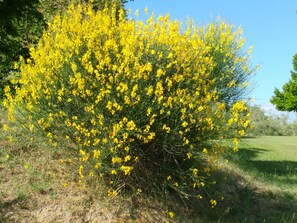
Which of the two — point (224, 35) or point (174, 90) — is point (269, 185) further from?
point (174, 90)

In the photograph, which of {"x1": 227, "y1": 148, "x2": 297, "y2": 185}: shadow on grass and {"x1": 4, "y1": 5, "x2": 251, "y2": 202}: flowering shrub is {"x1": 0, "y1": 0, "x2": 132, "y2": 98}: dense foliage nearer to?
{"x1": 4, "y1": 5, "x2": 251, "y2": 202}: flowering shrub

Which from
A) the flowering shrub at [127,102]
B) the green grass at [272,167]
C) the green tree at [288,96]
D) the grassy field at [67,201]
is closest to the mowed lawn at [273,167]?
the green grass at [272,167]

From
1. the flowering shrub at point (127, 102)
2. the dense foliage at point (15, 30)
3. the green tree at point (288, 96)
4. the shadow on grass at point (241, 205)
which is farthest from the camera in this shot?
the green tree at point (288, 96)

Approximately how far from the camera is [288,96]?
35.8 meters

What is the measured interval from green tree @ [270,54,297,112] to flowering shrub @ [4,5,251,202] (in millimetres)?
30234

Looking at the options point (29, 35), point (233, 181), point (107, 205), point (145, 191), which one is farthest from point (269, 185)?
point (29, 35)

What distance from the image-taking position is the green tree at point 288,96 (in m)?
35.2

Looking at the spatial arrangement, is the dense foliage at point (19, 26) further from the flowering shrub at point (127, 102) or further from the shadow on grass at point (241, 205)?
the shadow on grass at point (241, 205)

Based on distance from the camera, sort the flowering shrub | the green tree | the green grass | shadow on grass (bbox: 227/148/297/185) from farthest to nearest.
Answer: the green tree < shadow on grass (bbox: 227/148/297/185) < the green grass < the flowering shrub

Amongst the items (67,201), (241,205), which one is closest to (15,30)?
(67,201)

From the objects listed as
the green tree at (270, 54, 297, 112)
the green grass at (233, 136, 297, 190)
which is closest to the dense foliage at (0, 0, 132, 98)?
the green grass at (233, 136, 297, 190)

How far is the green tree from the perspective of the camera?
116ft

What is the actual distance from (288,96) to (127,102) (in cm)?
3270

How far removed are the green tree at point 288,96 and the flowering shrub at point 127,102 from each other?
30.2 m
